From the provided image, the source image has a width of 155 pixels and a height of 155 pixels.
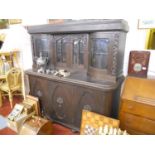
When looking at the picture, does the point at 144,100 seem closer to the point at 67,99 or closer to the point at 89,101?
the point at 89,101

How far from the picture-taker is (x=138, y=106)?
4.67ft

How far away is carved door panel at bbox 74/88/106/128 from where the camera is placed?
5.23 feet

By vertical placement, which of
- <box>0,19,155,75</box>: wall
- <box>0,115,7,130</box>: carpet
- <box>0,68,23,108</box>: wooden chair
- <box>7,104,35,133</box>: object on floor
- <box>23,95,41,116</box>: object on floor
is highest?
<box>0,19,155,75</box>: wall

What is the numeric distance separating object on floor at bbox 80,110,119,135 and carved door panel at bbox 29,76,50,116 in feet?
2.37

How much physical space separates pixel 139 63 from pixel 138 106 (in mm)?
567

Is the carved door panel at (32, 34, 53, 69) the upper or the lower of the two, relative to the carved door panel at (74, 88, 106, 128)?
upper

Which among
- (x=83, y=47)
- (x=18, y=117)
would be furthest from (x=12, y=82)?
(x=83, y=47)

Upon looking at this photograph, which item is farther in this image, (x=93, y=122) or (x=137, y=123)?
(x=93, y=122)

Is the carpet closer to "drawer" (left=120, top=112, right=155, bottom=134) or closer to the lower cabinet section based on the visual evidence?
the lower cabinet section

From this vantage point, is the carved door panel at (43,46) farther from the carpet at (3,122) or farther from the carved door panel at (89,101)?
the carpet at (3,122)

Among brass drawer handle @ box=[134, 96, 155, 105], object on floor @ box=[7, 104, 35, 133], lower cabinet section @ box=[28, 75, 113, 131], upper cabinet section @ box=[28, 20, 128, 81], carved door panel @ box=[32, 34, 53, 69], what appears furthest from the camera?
carved door panel @ box=[32, 34, 53, 69]

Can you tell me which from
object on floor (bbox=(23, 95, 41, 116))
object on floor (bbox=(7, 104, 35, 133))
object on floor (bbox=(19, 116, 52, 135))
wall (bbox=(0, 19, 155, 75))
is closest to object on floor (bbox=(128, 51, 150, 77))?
wall (bbox=(0, 19, 155, 75))
